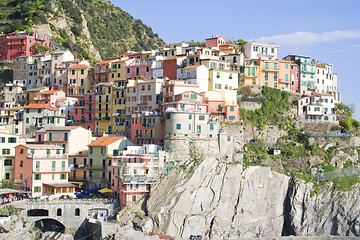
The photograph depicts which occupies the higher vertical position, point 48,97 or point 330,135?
point 48,97

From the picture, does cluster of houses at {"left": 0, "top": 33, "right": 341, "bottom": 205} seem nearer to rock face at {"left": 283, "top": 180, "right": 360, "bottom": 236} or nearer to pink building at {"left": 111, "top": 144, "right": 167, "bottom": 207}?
pink building at {"left": 111, "top": 144, "right": 167, "bottom": 207}

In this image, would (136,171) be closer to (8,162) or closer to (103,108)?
(8,162)

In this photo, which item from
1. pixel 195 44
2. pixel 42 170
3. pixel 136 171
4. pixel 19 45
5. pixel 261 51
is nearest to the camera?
pixel 136 171

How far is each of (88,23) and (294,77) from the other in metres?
63.3

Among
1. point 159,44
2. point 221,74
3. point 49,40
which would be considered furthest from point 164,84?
point 159,44

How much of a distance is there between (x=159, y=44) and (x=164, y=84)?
251 ft

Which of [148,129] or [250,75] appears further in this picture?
[250,75]

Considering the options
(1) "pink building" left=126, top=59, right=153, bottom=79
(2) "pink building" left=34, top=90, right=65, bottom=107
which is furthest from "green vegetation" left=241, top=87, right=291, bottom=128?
(2) "pink building" left=34, top=90, right=65, bottom=107

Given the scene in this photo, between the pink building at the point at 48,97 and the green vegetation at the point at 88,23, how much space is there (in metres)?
21.8

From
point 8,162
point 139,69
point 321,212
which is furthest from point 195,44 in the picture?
point 8,162

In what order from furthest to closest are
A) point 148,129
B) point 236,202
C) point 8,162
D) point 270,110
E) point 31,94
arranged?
point 31,94 → point 270,110 → point 148,129 → point 8,162 → point 236,202

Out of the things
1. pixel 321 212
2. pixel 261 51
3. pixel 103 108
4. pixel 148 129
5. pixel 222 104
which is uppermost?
pixel 261 51

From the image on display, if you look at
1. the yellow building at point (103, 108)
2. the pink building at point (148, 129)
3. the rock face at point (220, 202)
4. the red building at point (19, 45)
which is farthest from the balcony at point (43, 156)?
the red building at point (19, 45)

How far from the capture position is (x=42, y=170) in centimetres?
7756
